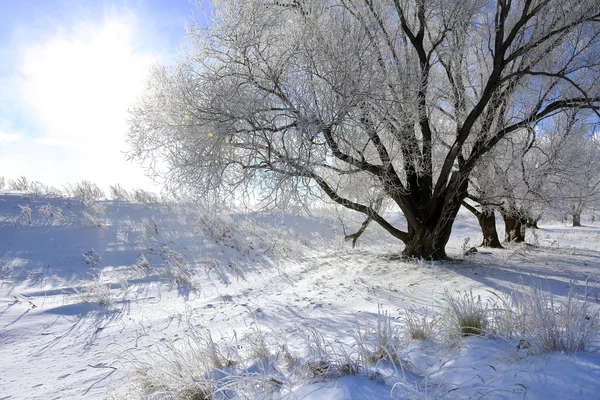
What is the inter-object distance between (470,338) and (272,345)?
156 cm

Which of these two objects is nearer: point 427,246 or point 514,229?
point 427,246

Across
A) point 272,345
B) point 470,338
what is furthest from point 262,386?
point 470,338

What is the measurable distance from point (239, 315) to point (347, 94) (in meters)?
3.42

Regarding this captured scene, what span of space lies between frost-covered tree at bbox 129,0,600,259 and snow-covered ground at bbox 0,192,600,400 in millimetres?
1722

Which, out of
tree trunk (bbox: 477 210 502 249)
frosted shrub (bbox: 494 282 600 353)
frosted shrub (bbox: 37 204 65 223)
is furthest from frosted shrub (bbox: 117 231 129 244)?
tree trunk (bbox: 477 210 502 249)

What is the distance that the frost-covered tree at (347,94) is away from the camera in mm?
4895

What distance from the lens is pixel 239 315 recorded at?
14.1ft

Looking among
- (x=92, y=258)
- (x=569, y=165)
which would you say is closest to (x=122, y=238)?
(x=92, y=258)

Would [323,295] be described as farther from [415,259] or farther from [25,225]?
[25,225]

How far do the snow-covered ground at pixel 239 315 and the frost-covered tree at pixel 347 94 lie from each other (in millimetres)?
1722

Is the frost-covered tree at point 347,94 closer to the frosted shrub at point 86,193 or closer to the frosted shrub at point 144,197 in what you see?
the frosted shrub at point 86,193

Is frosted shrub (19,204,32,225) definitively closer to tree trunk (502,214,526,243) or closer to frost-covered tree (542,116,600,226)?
frost-covered tree (542,116,600,226)

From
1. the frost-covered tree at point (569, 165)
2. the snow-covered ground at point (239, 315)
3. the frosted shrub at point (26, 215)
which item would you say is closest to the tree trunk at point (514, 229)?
the snow-covered ground at point (239, 315)

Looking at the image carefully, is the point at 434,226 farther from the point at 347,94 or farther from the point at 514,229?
the point at 514,229
